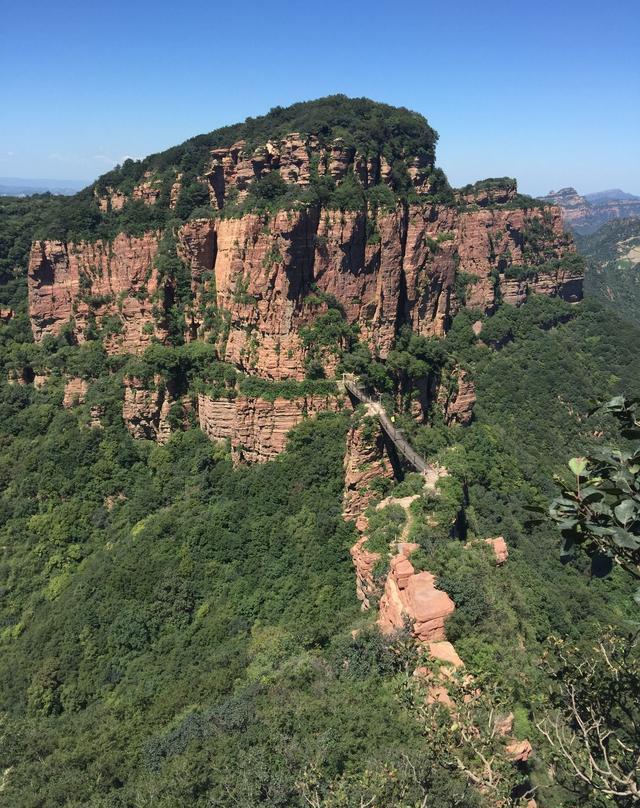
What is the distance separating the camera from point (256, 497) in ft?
127

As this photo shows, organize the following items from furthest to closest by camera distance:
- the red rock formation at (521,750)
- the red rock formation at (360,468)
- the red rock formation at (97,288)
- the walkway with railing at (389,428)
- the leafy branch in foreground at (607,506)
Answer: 1. the red rock formation at (97,288)
2. the walkway with railing at (389,428)
3. the red rock formation at (360,468)
4. the red rock formation at (521,750)
5. the leafy branch in foreground at (607,506)

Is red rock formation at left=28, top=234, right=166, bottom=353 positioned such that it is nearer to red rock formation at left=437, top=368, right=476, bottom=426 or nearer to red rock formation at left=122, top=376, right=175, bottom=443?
red rock formation at left=122, top=376, right=175, bottom=443

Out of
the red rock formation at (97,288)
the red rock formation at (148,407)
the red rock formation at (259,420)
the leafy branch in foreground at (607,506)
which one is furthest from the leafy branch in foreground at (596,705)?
the red rock formation at (97,288)

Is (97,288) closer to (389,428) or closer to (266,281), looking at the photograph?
(266,281)

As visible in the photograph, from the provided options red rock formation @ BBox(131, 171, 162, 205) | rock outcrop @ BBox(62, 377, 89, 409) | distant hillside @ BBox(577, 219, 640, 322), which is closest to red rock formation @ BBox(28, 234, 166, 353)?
rock outcrop @ BBox(62, 377, 89, 409)

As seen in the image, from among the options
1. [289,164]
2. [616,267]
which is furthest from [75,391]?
[616,267]

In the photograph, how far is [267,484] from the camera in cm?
3897

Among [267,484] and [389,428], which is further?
[267,484]

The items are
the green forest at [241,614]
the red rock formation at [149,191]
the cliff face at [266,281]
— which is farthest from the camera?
the red rock formation at [149,191]

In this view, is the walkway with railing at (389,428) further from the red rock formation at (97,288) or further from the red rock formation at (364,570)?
the red rock formation at (97,288)

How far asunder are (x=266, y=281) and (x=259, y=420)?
33.7ft

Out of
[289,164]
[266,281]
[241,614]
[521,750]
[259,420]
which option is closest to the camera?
[521,750]

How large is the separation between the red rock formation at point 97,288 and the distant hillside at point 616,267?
82715 mm

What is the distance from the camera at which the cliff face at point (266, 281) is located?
40.8 meters
